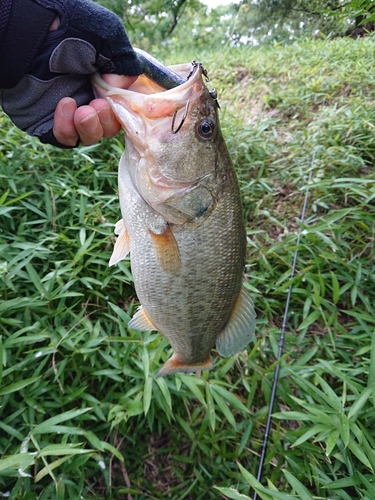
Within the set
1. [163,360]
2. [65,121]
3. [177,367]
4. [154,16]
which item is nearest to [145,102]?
[65,121]

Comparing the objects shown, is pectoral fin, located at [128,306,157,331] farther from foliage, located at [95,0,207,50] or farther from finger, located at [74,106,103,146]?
foliage, located at [95,0,207,50]

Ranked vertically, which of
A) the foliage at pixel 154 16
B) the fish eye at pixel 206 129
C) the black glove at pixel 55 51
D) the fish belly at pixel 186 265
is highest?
the foliage at pixel 154 16

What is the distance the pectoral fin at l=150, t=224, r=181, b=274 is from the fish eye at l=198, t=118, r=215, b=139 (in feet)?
1.33

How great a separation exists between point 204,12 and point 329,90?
17042 millimetres

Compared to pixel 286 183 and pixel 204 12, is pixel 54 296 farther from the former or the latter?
pixel 204 12

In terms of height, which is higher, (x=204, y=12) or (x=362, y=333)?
(x=204, y=12)

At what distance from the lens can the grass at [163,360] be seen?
6.72 feet

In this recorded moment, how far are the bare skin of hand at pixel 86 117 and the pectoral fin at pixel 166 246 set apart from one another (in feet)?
1.59

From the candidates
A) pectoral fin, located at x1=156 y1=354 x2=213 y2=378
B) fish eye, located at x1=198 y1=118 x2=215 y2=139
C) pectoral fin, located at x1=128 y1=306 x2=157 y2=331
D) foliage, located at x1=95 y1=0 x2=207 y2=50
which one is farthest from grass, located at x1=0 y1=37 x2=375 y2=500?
foliage, located at x1=95 y1=0 x2=207 y2=50

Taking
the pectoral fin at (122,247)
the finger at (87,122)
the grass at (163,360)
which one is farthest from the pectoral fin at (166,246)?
the grass at (163,360)

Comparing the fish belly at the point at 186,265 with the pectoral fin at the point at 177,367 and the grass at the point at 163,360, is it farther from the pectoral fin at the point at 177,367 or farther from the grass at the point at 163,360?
the grass at the point at 163,360

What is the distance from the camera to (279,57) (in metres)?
6.70

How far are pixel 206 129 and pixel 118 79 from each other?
0.41 m

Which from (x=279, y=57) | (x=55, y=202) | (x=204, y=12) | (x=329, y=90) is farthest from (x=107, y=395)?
(x=204, y=12)
